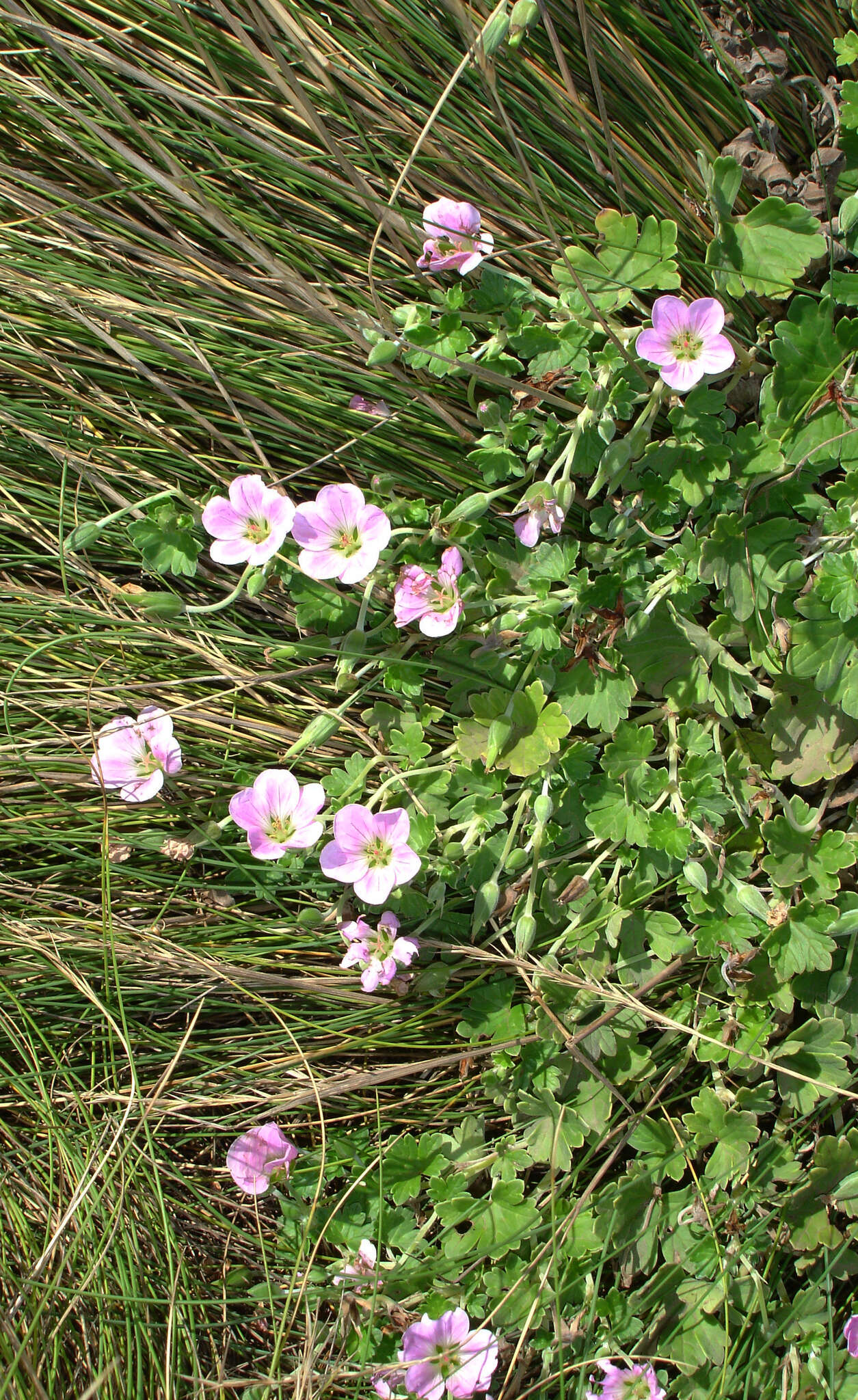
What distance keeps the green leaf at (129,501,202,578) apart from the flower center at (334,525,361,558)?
1.30 feet

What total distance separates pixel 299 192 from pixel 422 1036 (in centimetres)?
217

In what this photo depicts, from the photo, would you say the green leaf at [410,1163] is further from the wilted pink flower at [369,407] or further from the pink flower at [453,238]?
the pink flower at [453,238]

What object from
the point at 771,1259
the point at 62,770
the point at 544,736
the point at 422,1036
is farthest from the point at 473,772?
the point at 771,1259

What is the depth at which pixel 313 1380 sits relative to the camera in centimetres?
237

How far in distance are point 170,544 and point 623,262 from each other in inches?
49.2

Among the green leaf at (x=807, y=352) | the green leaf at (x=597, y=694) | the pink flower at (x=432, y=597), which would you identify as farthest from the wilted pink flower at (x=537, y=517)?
the green leaf at (x=807, y=352)

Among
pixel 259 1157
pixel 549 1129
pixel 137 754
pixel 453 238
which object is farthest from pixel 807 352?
pixel 259 1157

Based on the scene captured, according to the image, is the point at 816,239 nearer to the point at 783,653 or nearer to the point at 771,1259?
the point at 783,653

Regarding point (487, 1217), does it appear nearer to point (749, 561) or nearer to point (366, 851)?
point (366, 851)

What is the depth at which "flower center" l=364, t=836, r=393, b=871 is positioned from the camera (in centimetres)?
224

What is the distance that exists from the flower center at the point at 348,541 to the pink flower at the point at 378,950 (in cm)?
83

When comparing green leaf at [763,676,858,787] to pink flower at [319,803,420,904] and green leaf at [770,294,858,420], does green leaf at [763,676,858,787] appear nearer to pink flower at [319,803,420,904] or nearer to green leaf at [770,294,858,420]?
green leaf at [770,294,858,420]

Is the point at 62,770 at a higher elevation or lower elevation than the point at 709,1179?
lower

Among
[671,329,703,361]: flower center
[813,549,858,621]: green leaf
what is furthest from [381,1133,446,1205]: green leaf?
[671,329,703,361]: flower center
